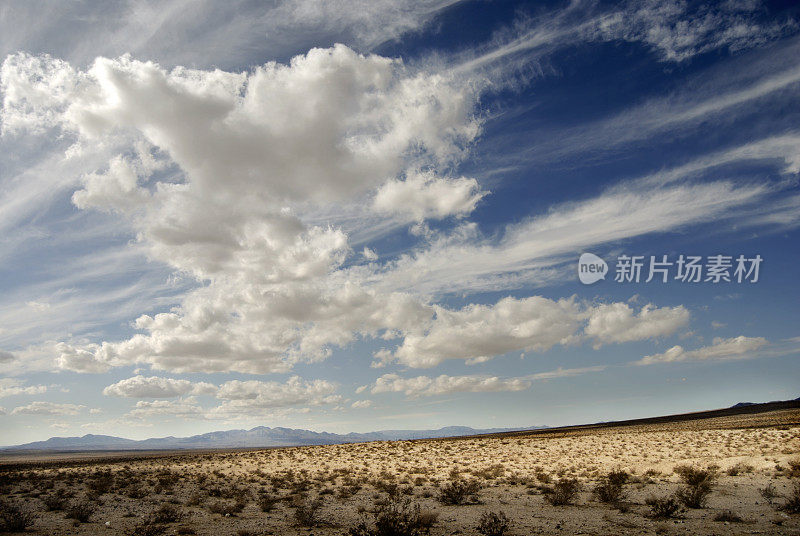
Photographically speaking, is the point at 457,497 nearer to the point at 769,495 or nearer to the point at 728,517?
the point at 728,517

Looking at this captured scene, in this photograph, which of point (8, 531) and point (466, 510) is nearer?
point (8, 531)

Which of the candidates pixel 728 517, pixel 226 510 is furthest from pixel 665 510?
pixel 226 510

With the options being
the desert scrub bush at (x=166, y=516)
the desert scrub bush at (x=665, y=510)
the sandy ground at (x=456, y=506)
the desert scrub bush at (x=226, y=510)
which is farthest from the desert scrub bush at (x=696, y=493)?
the desert scrub bush at (x=166, y=516)

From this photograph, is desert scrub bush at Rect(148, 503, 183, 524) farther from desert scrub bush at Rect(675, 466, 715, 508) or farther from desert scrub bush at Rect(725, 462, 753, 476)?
desert scrub bush at Rect(725, 462, 753, 476)

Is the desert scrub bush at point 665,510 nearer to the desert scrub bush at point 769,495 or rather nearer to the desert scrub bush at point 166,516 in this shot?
the desert scrub bush at point 769,495

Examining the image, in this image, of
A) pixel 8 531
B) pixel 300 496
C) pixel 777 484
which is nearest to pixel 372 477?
pixel 300 496

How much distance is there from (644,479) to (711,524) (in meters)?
10.2

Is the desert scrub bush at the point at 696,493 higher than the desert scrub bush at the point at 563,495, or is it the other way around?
the desert scrub bush at the point at 696,493

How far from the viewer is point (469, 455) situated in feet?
135

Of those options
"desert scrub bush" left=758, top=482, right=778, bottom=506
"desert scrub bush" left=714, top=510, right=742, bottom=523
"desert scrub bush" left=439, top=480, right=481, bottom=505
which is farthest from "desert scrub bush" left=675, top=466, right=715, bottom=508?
"desert scrub bush" left=439, top=480, right=481, bottom=505

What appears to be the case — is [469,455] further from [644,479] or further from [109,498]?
[109,498]

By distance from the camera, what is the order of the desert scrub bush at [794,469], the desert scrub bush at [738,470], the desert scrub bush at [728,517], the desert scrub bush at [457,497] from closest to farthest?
the desert scrub bush at [728,517] < the desert scrub bush at [457,497] < the desert scrub bush at [794,469] < the desert scrub bush at [738,470]

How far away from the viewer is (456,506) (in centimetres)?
1833

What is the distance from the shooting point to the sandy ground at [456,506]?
48.1 feet
